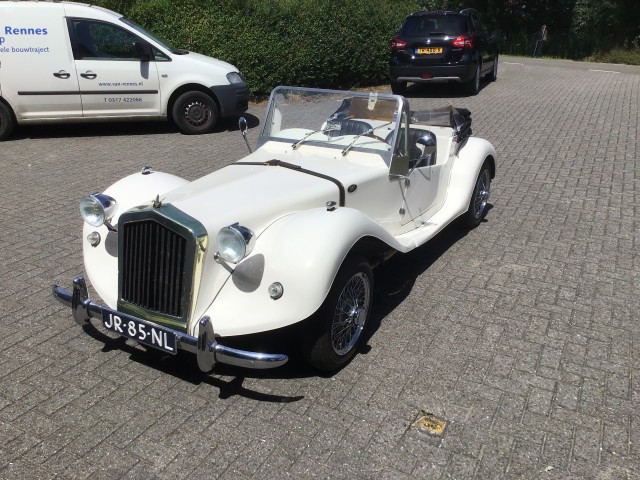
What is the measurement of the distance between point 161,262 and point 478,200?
377 centimetres

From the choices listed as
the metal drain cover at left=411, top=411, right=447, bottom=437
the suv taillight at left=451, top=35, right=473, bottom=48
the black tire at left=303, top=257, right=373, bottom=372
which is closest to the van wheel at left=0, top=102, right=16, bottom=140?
the black tire at left=303, top=257, right=373, bottom=372

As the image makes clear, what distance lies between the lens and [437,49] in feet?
44.5

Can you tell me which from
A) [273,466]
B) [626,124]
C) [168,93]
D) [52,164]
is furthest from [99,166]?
[626,124]

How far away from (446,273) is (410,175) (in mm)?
946

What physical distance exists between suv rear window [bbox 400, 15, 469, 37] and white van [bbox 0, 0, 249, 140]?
5482 millimetres

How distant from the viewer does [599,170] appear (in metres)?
8.48

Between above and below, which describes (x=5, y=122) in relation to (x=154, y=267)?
below

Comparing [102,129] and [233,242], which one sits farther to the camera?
[102,129]

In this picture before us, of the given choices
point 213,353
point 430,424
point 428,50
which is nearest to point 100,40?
point 428,50

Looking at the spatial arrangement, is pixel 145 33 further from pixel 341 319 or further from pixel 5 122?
pixel 341 319

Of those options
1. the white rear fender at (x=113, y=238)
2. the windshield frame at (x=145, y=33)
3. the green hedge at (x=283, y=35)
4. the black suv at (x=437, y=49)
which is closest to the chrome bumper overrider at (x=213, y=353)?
the white rear fender at (x=113, y=238)

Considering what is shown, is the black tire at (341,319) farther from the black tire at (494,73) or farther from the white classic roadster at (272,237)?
the black tire at (494,73)

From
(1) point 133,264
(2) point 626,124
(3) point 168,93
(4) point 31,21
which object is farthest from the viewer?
(2) point 626,124

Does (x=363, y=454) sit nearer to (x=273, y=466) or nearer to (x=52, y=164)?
(x=273, y=466)
